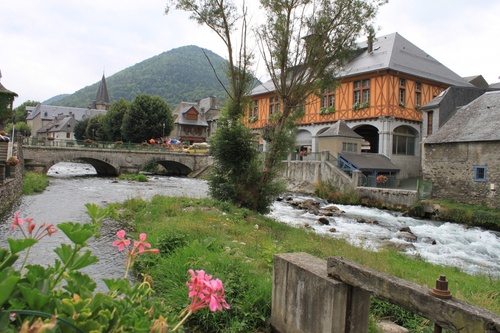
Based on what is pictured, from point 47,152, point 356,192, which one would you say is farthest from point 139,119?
point 356,192

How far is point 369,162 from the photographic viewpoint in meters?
28.0

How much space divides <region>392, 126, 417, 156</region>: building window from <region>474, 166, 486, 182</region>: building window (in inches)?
463

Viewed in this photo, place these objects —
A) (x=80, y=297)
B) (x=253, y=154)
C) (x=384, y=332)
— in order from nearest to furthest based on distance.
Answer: (x=80, y=297) → (x=384, y=332) → (x=253, y=154)

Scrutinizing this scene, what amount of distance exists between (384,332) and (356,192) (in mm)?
20795

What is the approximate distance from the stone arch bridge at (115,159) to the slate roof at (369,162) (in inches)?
741

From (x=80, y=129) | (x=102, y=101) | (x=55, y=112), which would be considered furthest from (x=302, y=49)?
(x=55, y=112)

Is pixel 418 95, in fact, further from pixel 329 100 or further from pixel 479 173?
pixel 479 173

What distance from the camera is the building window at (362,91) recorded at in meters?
32.2

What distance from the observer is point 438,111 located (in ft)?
83.8

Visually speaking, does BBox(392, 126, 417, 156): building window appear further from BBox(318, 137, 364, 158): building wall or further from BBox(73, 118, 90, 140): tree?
BBox(73, 118, 90, 140): tree

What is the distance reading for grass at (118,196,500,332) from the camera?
16.5ft

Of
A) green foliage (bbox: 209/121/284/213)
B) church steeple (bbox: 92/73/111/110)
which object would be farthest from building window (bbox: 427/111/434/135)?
church steeple (bbox: 92/73/111/110)

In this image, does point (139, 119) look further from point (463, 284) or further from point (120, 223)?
point (463, 284)

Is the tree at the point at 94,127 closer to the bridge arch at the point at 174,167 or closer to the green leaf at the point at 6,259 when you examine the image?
the bridge arch at the point at 174,167
